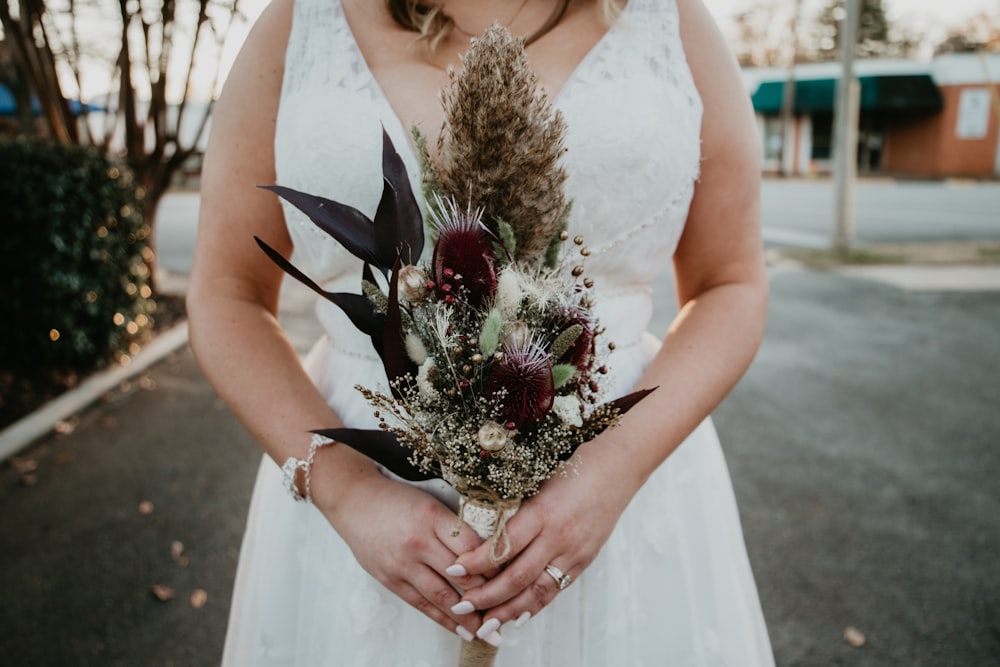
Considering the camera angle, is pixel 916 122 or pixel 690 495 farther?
pixel 916 122

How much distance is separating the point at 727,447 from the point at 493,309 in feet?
12.7

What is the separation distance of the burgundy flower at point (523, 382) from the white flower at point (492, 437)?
0.08 ft

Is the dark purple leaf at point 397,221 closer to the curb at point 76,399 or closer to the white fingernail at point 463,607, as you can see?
the white fingernail at point 463,607

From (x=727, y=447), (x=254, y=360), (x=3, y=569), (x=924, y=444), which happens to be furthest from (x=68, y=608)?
(x=924, y=444)

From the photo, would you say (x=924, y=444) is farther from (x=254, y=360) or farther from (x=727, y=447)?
(x=254, y=360)

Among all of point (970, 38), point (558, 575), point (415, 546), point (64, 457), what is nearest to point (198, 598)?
point (64, 457)

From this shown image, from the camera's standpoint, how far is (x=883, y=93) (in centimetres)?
3034

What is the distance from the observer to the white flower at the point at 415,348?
97 cm

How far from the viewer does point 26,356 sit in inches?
204

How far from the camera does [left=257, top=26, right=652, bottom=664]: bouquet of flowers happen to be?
902 millimetres

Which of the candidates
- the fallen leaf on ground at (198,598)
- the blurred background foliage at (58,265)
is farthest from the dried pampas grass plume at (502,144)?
the blurred background foliage at (58,265)

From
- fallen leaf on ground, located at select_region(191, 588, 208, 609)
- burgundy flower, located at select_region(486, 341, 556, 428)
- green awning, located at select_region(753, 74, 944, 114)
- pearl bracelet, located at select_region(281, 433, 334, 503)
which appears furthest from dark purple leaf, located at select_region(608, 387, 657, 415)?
green awning, located at select_region(753, 74, 944, 114)

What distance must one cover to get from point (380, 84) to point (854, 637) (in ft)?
9.07

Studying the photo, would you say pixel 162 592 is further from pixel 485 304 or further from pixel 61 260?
pixel 61 260
